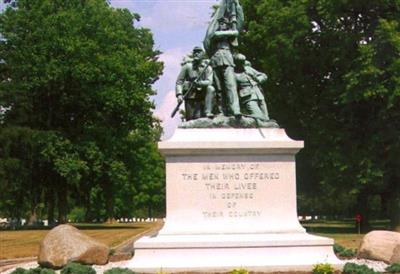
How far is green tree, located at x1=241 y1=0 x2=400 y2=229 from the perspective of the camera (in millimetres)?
32344

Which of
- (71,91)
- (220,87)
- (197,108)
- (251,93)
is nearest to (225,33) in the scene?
(220,87)

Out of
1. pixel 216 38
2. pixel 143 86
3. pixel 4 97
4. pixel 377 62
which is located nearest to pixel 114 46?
pixel 143 86

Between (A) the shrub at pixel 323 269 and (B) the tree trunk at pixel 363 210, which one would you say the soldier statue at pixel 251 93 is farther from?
(B) the tree trunk at pixel 363 210

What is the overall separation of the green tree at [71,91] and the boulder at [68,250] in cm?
2535

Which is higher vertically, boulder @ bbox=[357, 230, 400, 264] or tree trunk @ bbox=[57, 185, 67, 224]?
tree trunk @ bbox=[57, 185, 67, 224]

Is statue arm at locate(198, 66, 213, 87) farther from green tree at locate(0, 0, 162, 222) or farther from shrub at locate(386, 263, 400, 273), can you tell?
green tree at locate(0, 0, 162, 222)

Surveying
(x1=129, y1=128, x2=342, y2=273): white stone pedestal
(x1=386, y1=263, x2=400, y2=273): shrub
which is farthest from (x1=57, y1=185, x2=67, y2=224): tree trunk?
(x1=386, y1=263, x2=400, y2=273): shrub

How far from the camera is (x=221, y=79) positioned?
17531mm

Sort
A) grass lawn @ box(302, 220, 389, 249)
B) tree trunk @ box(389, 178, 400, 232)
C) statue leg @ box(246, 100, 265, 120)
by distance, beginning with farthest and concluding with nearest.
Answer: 1. tree trunk @ box(389, 178, 400, 232)
2. grass lawn @ box(302, 220, 389, 249)
3. statue leg @ box(246, 100, 265, 120)

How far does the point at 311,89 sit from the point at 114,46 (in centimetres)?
1505

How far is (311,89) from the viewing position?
36.8 m

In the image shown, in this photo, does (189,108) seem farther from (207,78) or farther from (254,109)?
(254,109)

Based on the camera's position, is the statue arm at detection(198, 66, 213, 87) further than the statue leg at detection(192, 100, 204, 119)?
No

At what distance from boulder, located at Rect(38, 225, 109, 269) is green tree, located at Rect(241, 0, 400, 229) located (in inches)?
692
